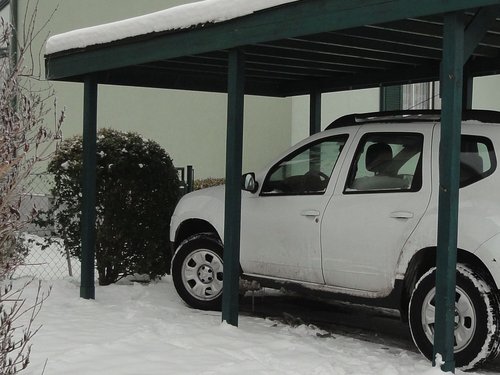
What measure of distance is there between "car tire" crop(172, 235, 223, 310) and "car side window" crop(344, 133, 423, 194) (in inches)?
69.9

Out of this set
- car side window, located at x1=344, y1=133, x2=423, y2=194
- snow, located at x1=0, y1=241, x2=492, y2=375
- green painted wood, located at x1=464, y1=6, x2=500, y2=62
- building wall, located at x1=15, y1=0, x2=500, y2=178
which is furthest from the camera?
building wall, located at x1=15, y1=0, x2=500, y2=178

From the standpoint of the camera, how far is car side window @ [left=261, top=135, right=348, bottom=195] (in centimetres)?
731

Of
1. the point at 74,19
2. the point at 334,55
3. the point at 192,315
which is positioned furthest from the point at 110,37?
the point at 74,19

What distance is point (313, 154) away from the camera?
7.56 m

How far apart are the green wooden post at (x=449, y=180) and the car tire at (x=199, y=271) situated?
2.95 metres

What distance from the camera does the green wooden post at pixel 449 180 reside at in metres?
5.55

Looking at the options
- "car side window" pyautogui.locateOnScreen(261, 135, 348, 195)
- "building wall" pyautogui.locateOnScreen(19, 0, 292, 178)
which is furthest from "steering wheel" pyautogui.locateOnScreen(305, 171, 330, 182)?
"building wall" pyautogui.locateOnScreen(19, 0, 292, 178)

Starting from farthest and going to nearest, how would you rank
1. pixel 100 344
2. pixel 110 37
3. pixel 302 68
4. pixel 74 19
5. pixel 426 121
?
pixel 74 19 < pixel 302 68 < pixel 110 37 < pixel 426 121 < pixel 100 344

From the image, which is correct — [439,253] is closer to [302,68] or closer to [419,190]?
[419,190]

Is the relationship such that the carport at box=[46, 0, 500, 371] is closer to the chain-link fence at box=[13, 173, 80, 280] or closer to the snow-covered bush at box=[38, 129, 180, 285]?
the snow-covered bush at box=[38, 129, 180, 285]

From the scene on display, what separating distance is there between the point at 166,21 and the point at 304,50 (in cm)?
137

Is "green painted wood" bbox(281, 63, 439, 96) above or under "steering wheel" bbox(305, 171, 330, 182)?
above

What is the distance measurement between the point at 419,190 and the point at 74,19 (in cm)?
1200

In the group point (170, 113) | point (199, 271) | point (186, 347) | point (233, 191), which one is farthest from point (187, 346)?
point (170, 113)
